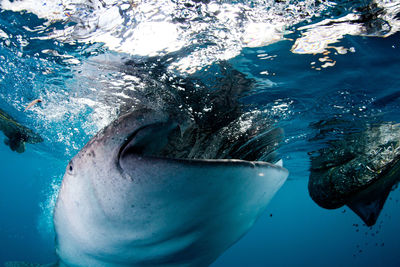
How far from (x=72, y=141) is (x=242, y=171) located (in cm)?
1464

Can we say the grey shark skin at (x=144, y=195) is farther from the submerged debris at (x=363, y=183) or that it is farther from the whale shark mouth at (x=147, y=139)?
the submerged debris at (x=363, y=183)

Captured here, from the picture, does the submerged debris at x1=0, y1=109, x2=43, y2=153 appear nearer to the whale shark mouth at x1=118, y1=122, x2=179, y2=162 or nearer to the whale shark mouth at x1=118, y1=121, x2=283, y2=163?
the whale shark mouth at x1=118, y1=121, x2=283, y2=163

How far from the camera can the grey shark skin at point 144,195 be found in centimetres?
131

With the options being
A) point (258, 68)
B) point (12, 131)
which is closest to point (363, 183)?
point (258, 68)

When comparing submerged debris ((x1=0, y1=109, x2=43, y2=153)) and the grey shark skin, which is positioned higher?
the grey shark skin

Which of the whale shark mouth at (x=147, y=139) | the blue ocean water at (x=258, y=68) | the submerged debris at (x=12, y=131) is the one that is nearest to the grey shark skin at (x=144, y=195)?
the whale shark mouth at (x=147, y=139)

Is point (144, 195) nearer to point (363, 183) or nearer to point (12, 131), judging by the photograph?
point (363, 183)

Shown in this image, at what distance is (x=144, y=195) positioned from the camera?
4.44ft

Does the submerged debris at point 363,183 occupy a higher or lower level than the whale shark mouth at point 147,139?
lower

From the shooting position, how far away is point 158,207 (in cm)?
143

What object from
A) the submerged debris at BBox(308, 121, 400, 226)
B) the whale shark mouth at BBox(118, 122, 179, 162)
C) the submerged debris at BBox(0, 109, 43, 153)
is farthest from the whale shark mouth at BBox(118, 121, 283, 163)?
the submerged debris at BBox(0, 109, 43, 153)

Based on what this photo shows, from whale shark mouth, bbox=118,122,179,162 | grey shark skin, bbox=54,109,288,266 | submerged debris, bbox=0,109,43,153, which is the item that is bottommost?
submerged debris, bbox=0,109,43,153

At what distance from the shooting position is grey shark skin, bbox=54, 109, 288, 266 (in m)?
1.31

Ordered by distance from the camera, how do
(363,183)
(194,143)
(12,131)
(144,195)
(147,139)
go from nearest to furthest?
1. (144,195)
2. (147,139)
3. (363,183)
4. (194,143)
5. (12,131)
